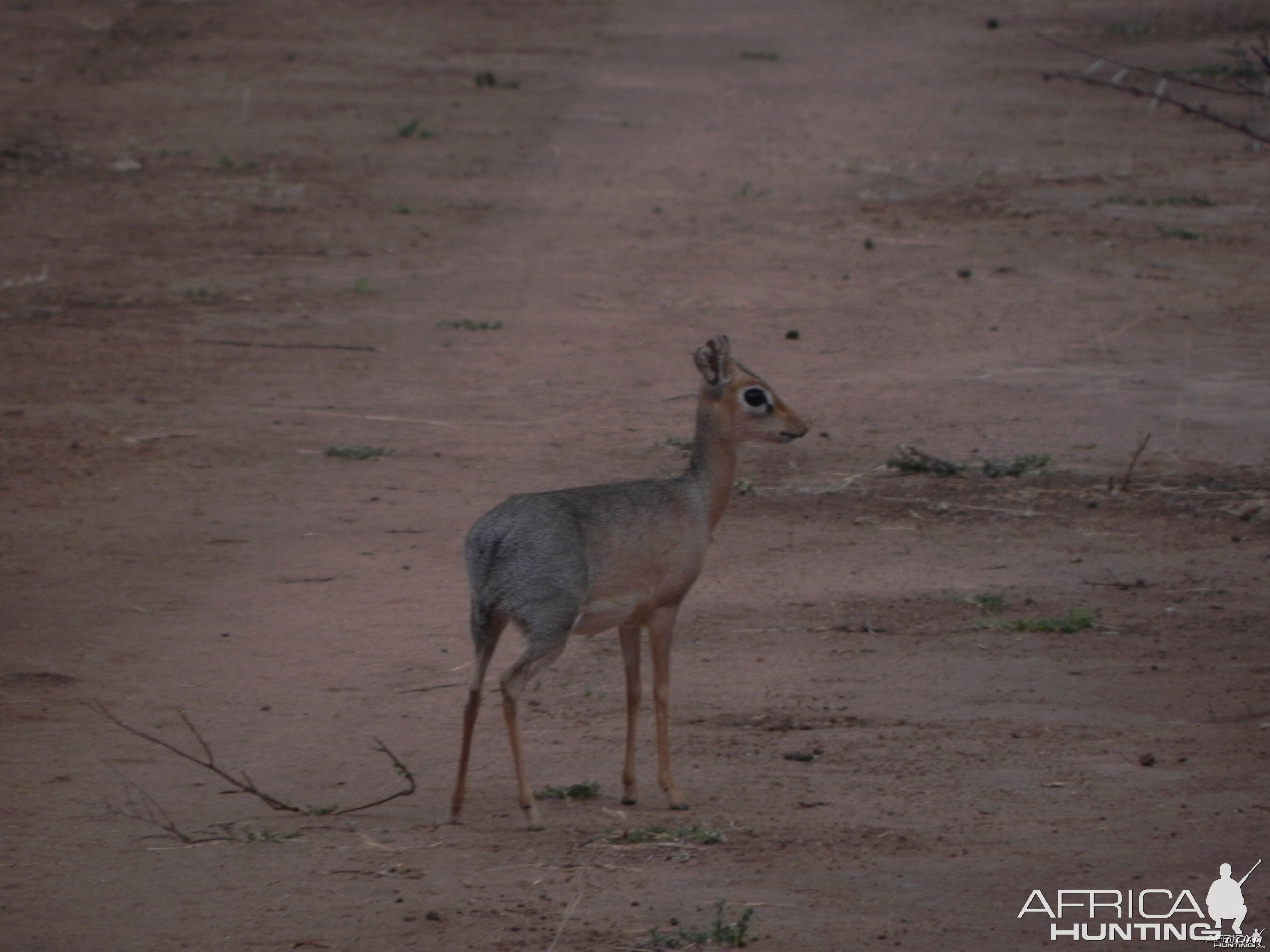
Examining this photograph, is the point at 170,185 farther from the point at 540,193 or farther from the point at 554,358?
→ the point at 554,358

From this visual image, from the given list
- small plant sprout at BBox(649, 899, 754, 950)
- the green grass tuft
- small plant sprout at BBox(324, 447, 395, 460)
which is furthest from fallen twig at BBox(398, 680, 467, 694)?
small plant sprout at BBox(324, 447, 395, 460)

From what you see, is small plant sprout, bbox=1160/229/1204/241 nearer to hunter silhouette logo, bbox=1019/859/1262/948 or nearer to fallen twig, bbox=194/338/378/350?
fallen twig, bbox=194/338/378/350

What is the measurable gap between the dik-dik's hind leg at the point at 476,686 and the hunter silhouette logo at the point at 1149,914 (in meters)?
1.84

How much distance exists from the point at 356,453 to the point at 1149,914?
21.3 feet

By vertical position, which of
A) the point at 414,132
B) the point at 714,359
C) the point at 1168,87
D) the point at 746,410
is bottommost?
the point at 746,410

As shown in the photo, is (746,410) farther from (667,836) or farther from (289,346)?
(289,346)

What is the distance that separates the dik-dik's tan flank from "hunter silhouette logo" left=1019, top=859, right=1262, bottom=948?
1438 mm

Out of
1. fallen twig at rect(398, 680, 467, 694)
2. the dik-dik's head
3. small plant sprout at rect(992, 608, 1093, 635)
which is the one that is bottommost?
fallen twig at rect(398, 680, 467, 694)

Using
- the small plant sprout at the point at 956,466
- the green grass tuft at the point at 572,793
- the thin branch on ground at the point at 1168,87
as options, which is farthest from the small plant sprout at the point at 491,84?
the green grass tuft at the point at 572,793

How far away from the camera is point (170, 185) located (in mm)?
18516

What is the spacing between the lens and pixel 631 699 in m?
5.94

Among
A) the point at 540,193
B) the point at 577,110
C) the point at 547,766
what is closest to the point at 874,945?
the point at 547,766

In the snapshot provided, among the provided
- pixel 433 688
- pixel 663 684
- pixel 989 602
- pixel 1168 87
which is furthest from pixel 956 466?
pixel 1168 87

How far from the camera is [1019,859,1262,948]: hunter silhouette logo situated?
4.69 metres
